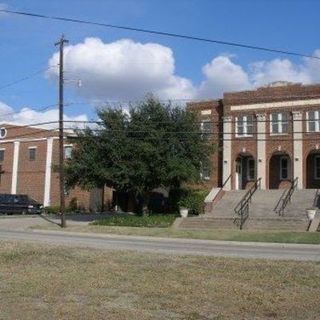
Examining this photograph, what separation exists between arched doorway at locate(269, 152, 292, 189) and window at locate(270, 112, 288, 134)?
1.76 m

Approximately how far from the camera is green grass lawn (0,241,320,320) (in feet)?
29.1

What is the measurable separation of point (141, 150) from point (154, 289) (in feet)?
93.9

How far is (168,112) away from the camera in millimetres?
41719

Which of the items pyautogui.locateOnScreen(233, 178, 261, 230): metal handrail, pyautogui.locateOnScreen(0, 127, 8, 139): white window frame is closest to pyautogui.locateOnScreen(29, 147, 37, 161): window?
pyautogui.locateOnScreen(0, 127, 8, 139): white window frame

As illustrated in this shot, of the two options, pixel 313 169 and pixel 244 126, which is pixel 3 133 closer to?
pixel 244 126

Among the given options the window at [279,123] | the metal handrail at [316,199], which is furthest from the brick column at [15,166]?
the metal handrail at [316,199]

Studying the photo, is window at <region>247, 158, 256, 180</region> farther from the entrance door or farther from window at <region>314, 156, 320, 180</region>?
window at <region>314, 156, 320, 180</region>

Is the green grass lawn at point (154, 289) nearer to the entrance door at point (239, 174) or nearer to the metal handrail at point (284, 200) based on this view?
the metal handrail at point (284, 200)

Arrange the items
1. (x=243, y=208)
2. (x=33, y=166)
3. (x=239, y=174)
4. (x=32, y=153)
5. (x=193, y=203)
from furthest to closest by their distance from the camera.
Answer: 1. (x=32, y=153)
2. (x=33, y=166)
3. (x=239, y=174)
4. (x=193, y=203)
5. (x=243, y=208)

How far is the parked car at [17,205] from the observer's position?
52.0 metres

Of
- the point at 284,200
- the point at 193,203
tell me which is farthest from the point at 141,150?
the point at 284,200

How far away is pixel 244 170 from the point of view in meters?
52.9

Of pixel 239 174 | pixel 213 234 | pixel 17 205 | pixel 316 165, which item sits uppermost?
pixel 316 165

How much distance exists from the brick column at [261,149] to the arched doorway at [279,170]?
3.17 ft
